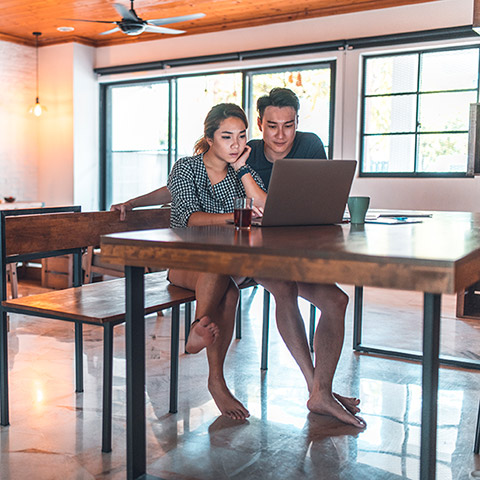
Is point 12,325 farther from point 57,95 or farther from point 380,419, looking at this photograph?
point 57,95

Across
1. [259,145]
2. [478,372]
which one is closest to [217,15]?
[259,145]

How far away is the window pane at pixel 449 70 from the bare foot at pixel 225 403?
4149 millimetres

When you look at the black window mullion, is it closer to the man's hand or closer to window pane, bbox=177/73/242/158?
window pane, bbox=177/73/242/158

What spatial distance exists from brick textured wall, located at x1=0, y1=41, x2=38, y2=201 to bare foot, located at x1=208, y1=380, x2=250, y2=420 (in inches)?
221

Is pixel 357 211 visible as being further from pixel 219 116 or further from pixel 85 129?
pixel 85 129

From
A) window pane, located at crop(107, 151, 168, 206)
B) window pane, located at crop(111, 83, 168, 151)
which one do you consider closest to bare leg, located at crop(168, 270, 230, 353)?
window pane, located at crop(107, 151, 168, 206)

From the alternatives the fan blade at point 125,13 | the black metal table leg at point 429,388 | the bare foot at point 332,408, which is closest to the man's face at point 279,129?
the bare foot at point 332,408

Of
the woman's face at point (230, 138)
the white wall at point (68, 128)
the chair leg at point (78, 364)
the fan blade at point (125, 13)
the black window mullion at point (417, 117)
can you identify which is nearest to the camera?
the woman's face at point (230, 138)

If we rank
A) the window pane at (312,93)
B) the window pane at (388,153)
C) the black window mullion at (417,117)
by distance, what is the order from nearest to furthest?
1. the black window mullion at (417,117)
2. the window pane at (388,153)
3. the window pane at (312,93)

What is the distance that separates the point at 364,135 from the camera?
231 inches

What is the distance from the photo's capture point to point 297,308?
2.28m

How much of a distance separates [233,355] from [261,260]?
1931mm

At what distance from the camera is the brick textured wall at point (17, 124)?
7.08 m

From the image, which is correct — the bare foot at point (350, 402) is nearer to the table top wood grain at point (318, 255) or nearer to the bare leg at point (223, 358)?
the bare leg at point (223, 358)
